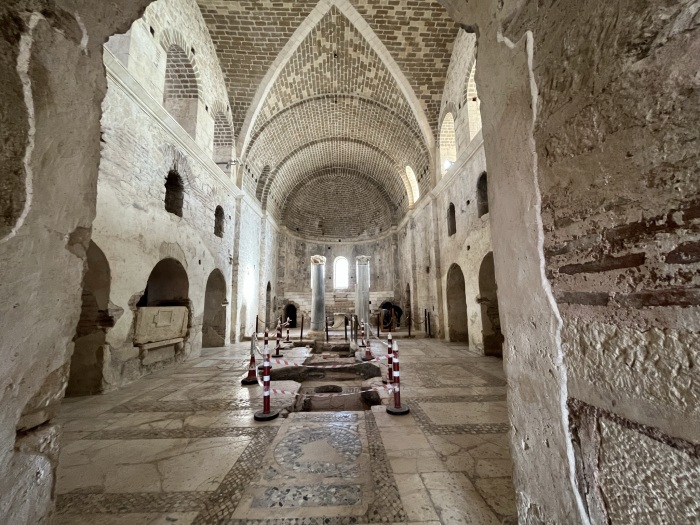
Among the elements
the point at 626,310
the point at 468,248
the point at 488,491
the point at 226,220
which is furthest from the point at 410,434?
the point at 226,220

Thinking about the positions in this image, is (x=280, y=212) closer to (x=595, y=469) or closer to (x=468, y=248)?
(x=468, y=248)

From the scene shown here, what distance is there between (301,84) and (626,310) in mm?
12152

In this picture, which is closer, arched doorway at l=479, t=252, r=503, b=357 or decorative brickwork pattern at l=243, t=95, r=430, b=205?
arched doorway at l=479, t=252, r=503, b=357

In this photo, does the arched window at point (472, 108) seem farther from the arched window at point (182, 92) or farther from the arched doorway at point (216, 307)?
the arched doorway at point (216, 307)

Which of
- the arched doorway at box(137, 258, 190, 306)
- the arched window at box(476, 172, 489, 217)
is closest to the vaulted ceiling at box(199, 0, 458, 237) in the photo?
the arched window at box(476, 172, 489, 217)

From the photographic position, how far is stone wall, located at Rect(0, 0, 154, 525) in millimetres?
1387

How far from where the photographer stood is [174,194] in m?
7.36

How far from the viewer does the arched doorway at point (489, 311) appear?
25.1ft

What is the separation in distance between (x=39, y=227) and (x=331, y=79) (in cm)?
1147

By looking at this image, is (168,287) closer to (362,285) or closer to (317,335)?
(317,335)

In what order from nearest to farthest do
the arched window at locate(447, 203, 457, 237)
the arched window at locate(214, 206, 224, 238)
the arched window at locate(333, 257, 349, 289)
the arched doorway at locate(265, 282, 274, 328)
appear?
the arched window at locate(214, 206, 224, 238)
the arched window at locate(447, 203, 457, 237)
the arched doorway at locate(265, 282, 274, 328)
the arched window at locate(333, 257, 349, 289)

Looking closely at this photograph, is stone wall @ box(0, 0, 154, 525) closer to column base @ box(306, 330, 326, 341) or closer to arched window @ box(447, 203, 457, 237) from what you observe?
column base @ box(306, 330, 326, 341)

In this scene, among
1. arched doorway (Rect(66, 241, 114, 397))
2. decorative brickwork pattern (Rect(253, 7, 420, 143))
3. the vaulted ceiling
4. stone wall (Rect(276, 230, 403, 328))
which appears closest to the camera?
arched doorway (Rect(66, 241, 114, 397))

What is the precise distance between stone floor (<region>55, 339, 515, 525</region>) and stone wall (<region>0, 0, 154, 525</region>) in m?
0.92
